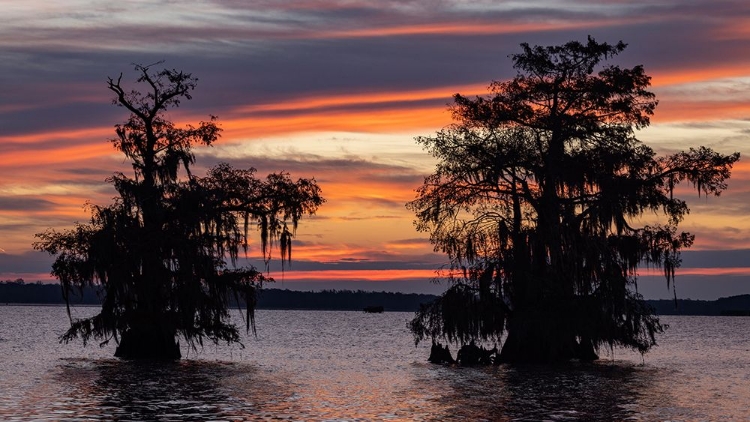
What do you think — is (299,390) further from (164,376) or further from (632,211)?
(632,211)

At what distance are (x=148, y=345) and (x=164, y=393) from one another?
14.8 meters

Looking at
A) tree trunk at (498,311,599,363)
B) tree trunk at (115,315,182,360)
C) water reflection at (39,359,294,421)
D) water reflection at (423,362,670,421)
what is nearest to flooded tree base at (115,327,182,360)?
tree trunk at (115,315,182,360)

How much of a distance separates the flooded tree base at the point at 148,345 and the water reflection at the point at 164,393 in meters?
0.62

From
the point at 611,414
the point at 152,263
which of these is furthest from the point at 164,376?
the point at 611,414

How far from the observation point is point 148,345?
5316 cm

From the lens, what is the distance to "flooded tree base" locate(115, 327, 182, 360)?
52281mm

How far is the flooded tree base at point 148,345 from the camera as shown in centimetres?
5228

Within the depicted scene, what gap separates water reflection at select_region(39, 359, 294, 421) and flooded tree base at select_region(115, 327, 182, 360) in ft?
2.03

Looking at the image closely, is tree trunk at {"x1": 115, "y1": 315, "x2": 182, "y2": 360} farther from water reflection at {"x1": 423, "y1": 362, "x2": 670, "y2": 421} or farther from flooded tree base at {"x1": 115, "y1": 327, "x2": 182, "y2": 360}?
water reflection at {"x1": 423, "y1": 362, "x2": 670, "y2": 421}

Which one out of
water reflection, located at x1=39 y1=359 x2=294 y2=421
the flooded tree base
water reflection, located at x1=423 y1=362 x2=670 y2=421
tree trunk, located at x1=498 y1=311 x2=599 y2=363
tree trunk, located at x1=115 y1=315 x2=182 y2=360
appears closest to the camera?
water reflection, located at x1=39 y1=359 x2=294 y2=421

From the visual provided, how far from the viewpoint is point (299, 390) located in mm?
43188

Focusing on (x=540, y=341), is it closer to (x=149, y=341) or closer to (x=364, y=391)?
(x=364, y=391)

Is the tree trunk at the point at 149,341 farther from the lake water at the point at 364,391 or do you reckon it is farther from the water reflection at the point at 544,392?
the water reflection at the point at 544,392

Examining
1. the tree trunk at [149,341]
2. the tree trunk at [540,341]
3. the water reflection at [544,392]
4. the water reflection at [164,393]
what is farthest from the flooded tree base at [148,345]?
the tree trunk at [540,341]
